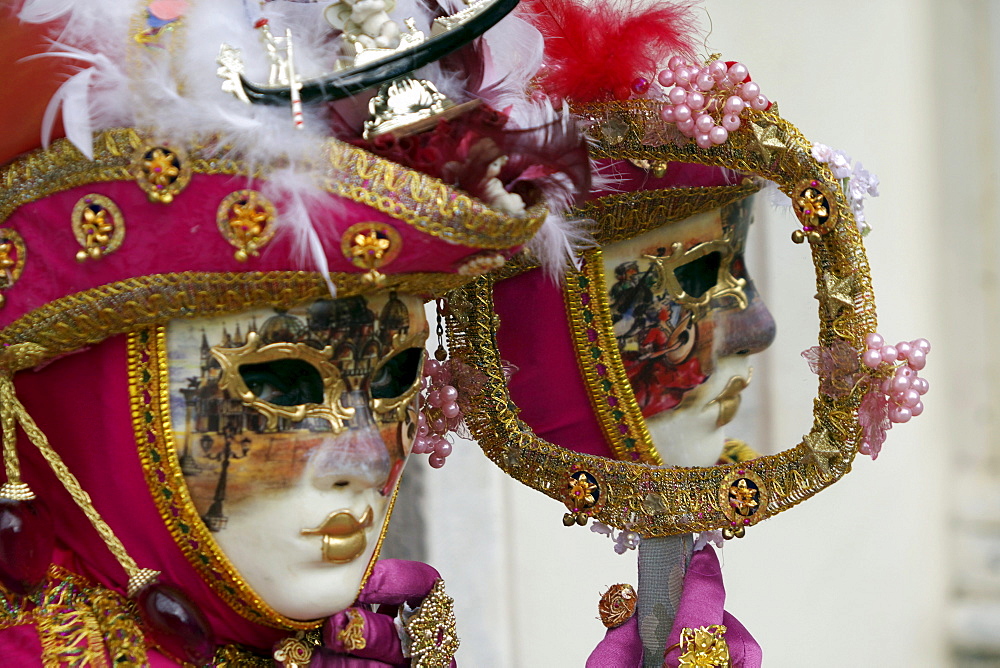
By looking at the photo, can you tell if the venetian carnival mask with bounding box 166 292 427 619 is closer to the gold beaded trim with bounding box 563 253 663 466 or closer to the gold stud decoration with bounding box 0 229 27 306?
the gold stud decoration with bounding box 0 229 27 306

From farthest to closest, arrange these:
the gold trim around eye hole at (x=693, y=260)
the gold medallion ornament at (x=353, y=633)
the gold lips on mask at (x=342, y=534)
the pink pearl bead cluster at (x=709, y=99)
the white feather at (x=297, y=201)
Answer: the gold trim around eye hole at (x=693, y=260) < the pink pearl bead cluster at (x=709, y=99) < the gold medallion ornament at (x=353, y=633) < the gold lips on mask at (x=342, y=534) < the white feather at (x=297, y=201)

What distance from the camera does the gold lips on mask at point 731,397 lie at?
4.48ft

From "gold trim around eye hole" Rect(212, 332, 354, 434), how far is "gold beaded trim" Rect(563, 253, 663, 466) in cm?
44

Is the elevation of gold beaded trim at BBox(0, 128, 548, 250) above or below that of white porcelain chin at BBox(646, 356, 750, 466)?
below

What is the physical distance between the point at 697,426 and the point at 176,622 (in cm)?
66

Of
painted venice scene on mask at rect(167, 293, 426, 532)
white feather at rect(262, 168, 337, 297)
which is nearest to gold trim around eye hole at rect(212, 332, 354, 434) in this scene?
painted venice scene on mask at rect(167, 293, 426, 532)

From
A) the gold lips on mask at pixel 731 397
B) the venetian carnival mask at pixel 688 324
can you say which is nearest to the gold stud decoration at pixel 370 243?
the venetian carnival mask at pixel 688 324

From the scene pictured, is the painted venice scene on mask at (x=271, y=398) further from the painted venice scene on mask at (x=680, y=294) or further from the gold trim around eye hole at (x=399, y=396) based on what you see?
the painted venice scene on mask at (x=680, y=294)

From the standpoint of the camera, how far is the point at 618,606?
1396 millimetres

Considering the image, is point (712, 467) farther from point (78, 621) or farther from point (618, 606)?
point (78, 621)

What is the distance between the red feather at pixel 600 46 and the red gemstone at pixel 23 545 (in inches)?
26.2

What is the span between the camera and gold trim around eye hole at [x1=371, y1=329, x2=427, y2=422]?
989 millimetres

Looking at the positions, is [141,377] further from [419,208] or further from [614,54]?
[614,54]

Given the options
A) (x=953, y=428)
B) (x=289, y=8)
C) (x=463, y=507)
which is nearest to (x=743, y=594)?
(x=463, y=507)
